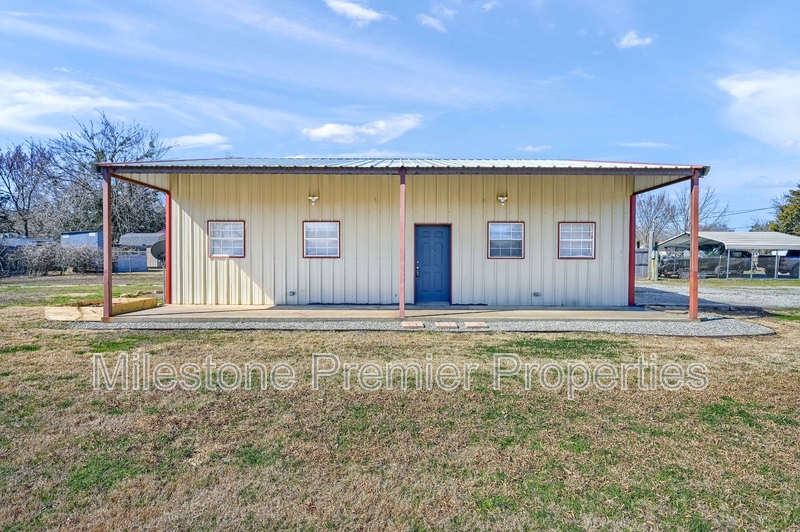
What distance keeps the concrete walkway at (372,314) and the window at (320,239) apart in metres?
1.20

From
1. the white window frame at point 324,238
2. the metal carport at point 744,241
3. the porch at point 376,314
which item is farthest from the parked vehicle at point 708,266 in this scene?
the white window frame at point 324,238

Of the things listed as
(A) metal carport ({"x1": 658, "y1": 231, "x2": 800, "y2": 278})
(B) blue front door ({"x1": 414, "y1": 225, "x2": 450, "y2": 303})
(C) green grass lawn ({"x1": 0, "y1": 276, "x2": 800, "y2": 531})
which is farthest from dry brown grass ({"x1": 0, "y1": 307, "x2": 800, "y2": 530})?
(A) metal carport ({"x1": 658, "y1": 231, "x2": 800, "y2": 278})

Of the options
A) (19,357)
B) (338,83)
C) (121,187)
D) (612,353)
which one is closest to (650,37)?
(338,83)

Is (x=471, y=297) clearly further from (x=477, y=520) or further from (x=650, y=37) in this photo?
(x=650, y=37)

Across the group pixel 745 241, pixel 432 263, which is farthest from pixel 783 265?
pixel 432 263

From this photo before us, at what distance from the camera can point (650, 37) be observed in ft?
50.2

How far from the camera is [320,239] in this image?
10531mm

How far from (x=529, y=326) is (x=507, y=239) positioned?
123 inches

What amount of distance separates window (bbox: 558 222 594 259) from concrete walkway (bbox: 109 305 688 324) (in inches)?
50.6

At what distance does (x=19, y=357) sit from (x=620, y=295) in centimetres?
1070

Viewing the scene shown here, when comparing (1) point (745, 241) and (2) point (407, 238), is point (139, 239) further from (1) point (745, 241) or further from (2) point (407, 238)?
(1) point (745, 241)

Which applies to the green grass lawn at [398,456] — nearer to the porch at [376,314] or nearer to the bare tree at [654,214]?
the porch at [376,314]

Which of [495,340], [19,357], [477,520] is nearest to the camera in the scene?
[477,520]

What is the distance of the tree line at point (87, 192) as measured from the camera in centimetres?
2764
